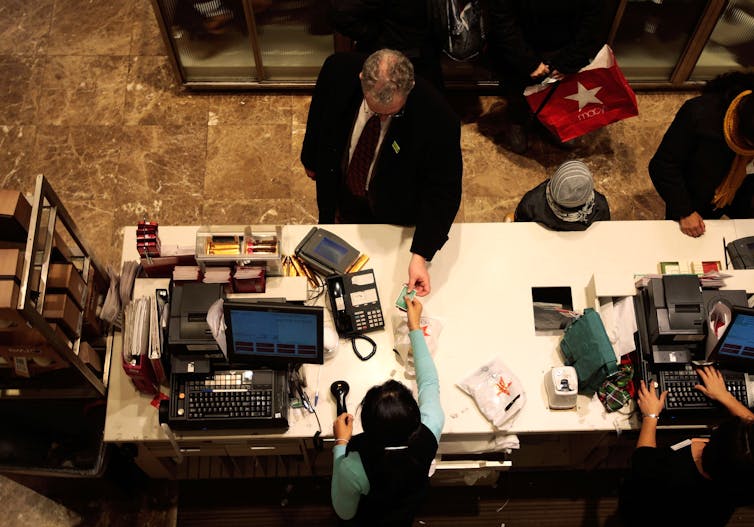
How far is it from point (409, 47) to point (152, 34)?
6.76 ft

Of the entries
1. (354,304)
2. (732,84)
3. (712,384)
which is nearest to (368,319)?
(354,304)

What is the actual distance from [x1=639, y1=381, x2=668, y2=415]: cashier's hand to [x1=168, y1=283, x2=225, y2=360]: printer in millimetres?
1650

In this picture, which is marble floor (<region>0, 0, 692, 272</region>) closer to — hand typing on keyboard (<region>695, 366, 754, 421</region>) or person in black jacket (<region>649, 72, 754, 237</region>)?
person in black jacket (<region>649, 72, 754, 237</region>)

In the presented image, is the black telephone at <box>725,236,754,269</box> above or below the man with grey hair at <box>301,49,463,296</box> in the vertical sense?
below

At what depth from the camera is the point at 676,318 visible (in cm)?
275

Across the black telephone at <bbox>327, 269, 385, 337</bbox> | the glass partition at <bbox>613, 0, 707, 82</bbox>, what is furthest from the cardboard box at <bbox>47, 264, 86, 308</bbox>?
the glass partition at <bbox>613, 0, 707, 82</bbox>

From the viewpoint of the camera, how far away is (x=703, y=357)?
2.83 meters

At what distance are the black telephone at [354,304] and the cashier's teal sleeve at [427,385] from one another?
226 millimetres

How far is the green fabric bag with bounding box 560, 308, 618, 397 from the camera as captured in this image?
2746mm

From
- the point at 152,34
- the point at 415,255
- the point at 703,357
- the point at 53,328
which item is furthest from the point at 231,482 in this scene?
the point at 152,34

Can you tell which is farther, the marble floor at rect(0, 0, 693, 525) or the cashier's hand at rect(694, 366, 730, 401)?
the marble floor at rect(0, 0, 693, 525)

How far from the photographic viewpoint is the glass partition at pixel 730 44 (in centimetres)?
426

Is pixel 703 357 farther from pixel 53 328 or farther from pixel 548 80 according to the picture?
pixel 53 328

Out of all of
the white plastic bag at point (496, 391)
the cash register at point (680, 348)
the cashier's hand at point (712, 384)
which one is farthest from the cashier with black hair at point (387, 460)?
the cashier's hand at point (712, 384)
